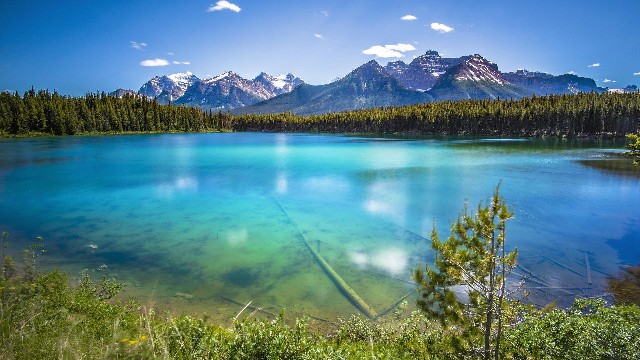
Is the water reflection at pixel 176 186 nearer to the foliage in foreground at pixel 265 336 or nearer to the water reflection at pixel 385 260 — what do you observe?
the water reflection at pixel 385 260

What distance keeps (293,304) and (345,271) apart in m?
4.43

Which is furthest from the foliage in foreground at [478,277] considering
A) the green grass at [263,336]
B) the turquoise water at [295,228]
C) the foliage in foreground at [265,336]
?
the turquoise water at [295,228]

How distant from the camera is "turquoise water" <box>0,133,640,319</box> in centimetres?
1748

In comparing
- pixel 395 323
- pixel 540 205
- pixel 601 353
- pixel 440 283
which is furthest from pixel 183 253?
pixel 540 205

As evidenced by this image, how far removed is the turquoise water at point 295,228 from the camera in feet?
57.4

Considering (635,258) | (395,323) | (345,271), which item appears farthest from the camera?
(635,258)

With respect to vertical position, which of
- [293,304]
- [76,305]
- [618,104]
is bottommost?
[293,304]

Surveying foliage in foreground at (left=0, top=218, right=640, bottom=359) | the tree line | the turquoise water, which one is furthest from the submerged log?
the tree line

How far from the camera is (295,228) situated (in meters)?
27.6

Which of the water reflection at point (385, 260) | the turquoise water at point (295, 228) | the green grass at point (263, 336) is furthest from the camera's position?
the water reflection at point (385, 260)

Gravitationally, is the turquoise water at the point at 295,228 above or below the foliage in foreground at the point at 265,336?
below

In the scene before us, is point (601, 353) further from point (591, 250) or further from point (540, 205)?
point (540, 205)

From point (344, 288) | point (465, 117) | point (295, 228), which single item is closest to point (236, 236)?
point (295, 228)

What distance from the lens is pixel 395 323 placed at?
14.0m
